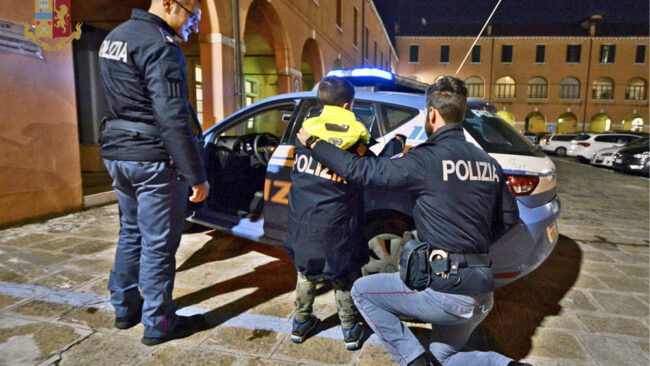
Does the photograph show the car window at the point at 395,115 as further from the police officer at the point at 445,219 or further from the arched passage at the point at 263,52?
the arched passage at the point at 263,52

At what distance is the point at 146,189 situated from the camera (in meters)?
2.21

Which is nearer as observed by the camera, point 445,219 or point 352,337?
point 445,219

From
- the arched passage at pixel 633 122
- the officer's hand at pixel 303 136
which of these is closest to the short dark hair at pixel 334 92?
the officer's hand at pixel 303 136

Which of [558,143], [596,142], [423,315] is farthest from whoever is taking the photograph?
[558,143]

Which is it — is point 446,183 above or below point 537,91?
below

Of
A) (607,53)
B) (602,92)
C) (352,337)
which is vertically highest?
(607,53)

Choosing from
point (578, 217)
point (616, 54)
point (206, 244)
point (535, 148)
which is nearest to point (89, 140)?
point (206, 244)

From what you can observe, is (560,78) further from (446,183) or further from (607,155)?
(446,183)

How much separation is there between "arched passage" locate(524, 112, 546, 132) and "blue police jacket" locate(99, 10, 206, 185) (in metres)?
45.1

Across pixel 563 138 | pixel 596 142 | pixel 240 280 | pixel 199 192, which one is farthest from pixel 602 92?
pixel 199 192

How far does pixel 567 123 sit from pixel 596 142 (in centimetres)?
2673

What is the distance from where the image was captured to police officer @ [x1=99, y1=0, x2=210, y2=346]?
2090 millimetres

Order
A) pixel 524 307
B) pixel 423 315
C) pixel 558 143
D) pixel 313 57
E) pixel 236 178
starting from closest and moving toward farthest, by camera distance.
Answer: pixel 423 315, pixel 524 307, pixel 236 178, pixel 313 57, pixel 558 143

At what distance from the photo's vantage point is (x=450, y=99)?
1796mm
